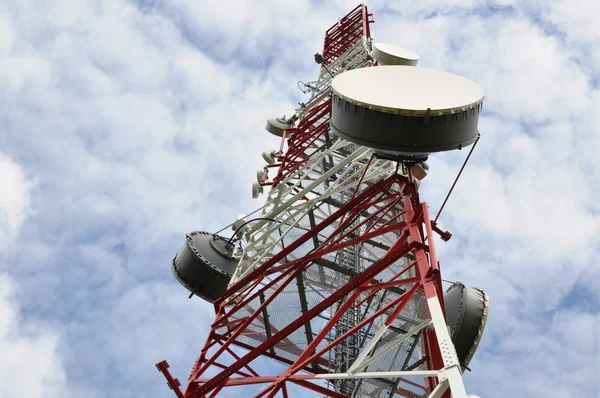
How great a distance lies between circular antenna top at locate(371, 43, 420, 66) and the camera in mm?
20172

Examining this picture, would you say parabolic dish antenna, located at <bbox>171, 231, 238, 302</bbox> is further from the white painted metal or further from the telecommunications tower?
the white painted metal

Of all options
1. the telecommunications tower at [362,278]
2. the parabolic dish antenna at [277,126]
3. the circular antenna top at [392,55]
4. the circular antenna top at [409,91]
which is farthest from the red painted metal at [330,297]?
the parabolic dish antenna at [277,126]

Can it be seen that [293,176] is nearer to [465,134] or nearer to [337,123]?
[337,123]

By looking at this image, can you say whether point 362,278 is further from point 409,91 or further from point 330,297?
point 409,91

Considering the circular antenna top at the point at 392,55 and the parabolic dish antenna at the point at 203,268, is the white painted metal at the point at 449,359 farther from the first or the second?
the circular antenna top at the point at 392,55

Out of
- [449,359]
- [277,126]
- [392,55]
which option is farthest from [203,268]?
[449,359]

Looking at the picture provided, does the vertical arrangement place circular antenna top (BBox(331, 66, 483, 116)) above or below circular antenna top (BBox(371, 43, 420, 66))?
below

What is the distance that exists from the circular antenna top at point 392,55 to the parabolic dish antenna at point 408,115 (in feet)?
29.2

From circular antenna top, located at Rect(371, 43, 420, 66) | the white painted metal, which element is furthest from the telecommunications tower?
circular antenna top, located at Rect(371, 43, 420, 66)

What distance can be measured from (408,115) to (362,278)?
107 inches

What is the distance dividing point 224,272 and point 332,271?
3657mm

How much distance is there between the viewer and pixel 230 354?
1220 cm

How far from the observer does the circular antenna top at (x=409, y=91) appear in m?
10.3

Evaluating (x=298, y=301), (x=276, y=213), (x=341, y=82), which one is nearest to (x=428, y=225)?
(x=341, y=82)
